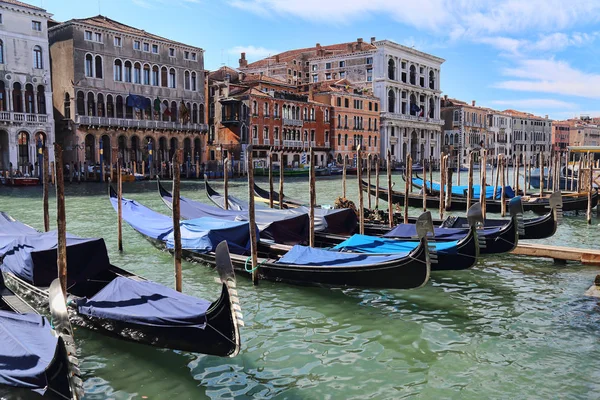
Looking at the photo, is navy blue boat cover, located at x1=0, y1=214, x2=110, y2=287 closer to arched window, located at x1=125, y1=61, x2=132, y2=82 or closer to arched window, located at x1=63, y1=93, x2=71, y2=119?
arched window, located at x1=63, y1=93, x2=71, y2=119

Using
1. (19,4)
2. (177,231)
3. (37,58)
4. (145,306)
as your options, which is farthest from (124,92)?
(145,306)

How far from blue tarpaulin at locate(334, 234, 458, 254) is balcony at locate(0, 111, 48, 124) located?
17587mm

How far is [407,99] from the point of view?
3784 cm

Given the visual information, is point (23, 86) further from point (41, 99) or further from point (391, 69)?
point (391, 69)

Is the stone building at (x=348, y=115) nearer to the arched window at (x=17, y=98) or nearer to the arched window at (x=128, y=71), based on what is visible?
the arched window at (x=128, y=71)

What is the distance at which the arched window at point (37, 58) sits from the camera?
65.7ft

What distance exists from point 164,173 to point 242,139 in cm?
457

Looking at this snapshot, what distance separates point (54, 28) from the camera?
21500mm

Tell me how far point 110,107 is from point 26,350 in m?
21.2

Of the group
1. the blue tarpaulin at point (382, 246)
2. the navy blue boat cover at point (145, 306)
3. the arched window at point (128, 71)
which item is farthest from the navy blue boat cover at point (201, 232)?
the arched window at point (128, 71)

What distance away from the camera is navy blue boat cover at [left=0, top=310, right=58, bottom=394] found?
2.45 meters

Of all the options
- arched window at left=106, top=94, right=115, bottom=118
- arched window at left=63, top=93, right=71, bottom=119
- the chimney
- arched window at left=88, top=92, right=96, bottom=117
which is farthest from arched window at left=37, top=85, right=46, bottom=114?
the chimney

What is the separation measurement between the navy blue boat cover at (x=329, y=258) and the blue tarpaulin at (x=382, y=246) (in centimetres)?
41

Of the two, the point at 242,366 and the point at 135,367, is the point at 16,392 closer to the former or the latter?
the point at 135,367
